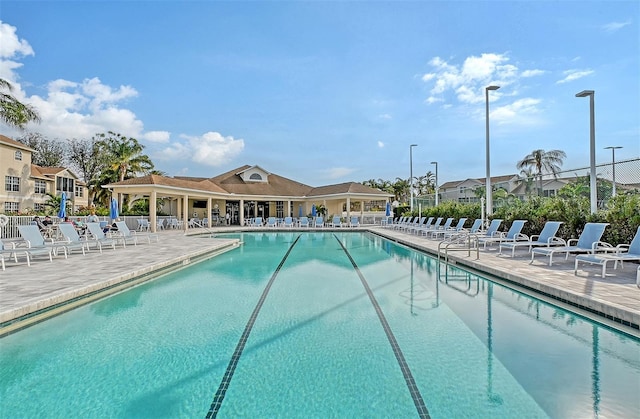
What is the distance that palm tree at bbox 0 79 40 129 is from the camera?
1964 cm

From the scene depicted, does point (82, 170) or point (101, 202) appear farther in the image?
point (82, 170)

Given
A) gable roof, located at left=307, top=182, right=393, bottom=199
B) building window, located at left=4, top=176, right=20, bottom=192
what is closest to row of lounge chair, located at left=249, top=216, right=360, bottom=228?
gable roof, located at left=307, top=182, right=393, bottom=199

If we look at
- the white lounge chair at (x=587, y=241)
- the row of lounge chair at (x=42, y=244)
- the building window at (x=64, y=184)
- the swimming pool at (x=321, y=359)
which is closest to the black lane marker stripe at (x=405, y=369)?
the swimming pool at (x=321, y=359)

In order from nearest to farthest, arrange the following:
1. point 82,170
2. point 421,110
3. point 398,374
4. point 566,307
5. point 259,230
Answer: point 398,374 → point 566,307 → point 421,110 → point 259,230 → point 82,170

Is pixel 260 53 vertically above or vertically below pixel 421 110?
above

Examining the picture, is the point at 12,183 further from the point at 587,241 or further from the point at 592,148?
the point at 592,148

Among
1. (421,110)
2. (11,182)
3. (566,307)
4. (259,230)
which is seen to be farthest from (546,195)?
(11,182)

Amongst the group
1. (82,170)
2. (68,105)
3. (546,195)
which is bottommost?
(546,195)

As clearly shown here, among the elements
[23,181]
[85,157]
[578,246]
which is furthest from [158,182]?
[85,157]

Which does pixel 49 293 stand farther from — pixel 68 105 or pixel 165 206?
pixel 165 206

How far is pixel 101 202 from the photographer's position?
36.3 m

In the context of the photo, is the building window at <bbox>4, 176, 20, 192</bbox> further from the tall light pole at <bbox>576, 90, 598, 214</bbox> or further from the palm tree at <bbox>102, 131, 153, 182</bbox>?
the tall light pole at <bbox>576, 90, 598, 214</bbox>

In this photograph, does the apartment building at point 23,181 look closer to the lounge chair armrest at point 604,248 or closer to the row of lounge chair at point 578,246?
the row of lounge chair at point 578,246

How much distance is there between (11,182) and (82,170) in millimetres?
17715
